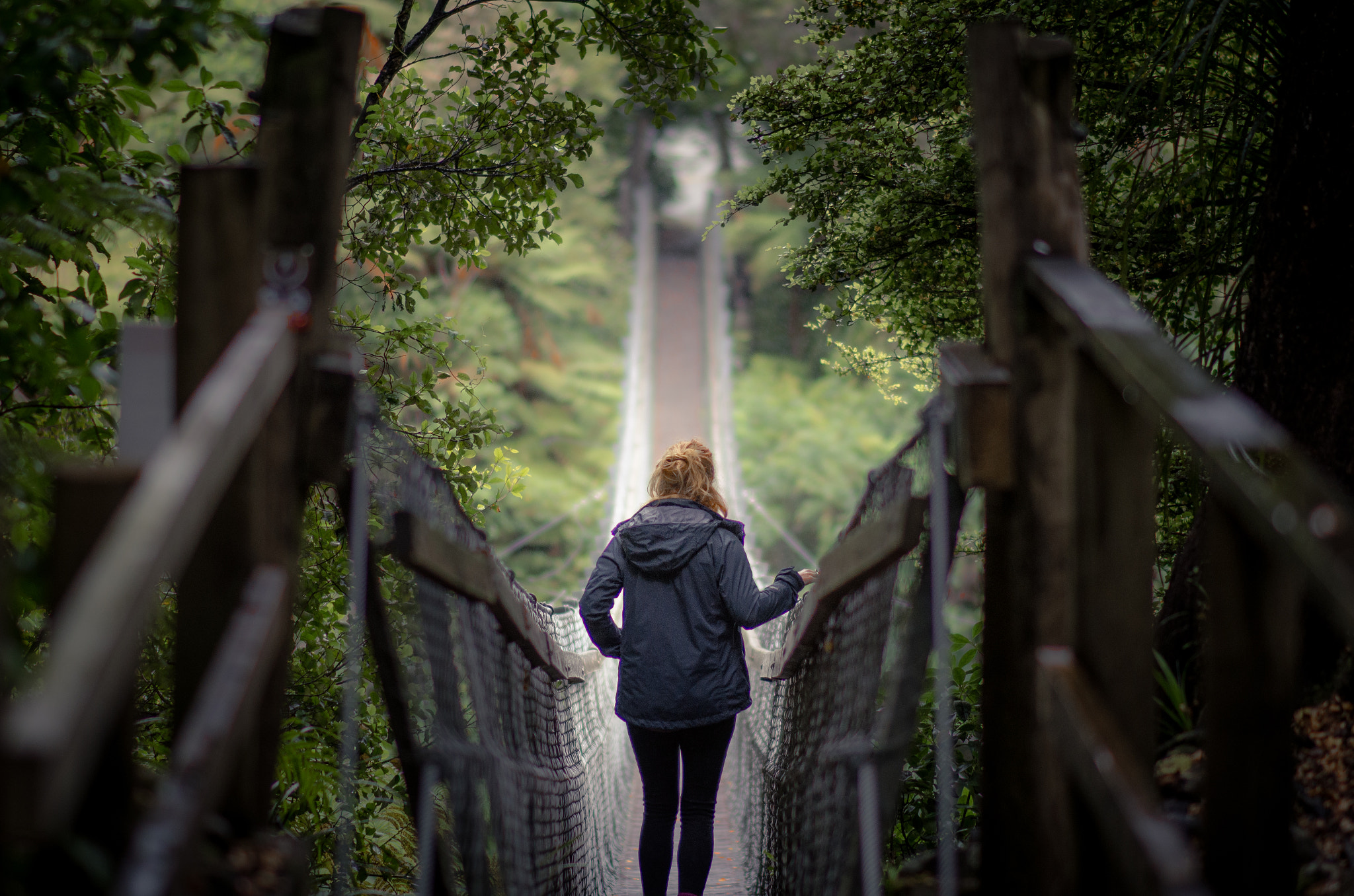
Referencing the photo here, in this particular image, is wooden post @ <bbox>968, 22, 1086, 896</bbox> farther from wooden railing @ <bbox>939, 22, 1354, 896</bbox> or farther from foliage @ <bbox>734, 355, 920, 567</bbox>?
foliage @ <bbox>734, 355, 920, 567</bbox>

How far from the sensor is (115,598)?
1.83ft

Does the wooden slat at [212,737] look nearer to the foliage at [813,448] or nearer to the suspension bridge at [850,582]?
the suspension bridge at [850,582]

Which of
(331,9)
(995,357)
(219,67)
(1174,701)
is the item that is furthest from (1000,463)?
(219,67)

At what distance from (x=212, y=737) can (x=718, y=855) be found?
254 cm

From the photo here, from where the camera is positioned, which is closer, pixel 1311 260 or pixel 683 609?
pixel 1311 260

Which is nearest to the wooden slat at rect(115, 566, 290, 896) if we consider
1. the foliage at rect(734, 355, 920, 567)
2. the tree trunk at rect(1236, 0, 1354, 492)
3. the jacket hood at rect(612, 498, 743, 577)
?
the jacket hood at rect(612, 498, 743, 577)

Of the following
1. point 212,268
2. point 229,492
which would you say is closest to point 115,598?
point 229,492

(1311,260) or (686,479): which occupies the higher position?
(1311,260)

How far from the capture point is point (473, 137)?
231 centimetres

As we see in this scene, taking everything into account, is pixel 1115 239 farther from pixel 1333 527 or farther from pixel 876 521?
pixel 1333 527

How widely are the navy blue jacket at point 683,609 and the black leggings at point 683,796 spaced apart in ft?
0.16

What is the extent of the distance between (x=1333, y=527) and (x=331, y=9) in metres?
0.95

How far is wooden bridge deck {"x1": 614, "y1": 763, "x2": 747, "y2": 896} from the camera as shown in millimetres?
2541

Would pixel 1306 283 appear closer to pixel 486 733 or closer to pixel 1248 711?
pixel 1248 711
